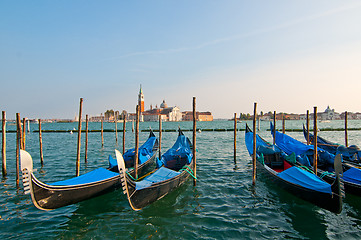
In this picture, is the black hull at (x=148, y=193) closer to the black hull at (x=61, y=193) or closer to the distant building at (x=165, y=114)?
the black hull at (x=61, y=193)

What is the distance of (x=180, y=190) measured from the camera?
18.9ft

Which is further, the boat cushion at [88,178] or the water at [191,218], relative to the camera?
the boat cushion at [88,178]

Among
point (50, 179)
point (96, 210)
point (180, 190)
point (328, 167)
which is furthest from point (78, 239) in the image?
point (328, 167)

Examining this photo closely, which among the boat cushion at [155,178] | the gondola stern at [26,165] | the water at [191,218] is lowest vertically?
the water at [191,218]

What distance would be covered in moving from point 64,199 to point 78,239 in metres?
0.98

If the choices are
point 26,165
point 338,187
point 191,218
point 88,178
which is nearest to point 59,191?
point 88,178

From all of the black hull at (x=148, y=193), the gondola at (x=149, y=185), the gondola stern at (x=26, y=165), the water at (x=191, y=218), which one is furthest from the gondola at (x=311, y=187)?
the gondola stern at (x=26, y=165)

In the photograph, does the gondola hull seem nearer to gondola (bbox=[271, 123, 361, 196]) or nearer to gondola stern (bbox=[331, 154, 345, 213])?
gondola stern (bbox=[331, 154, 345, 213])

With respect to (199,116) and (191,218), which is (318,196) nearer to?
(191,218)

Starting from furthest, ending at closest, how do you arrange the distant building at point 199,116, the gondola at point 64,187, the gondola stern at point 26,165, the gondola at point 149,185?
the distant building at point 199,116, the gondola at point 149,185, the gondola at point 64,187, the gondola stern at point 26,165

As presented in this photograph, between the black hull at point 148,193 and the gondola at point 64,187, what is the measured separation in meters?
1.16

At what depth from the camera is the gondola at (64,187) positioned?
3410 mm

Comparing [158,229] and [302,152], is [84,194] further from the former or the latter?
[302,152]

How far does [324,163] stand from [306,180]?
2.73m
